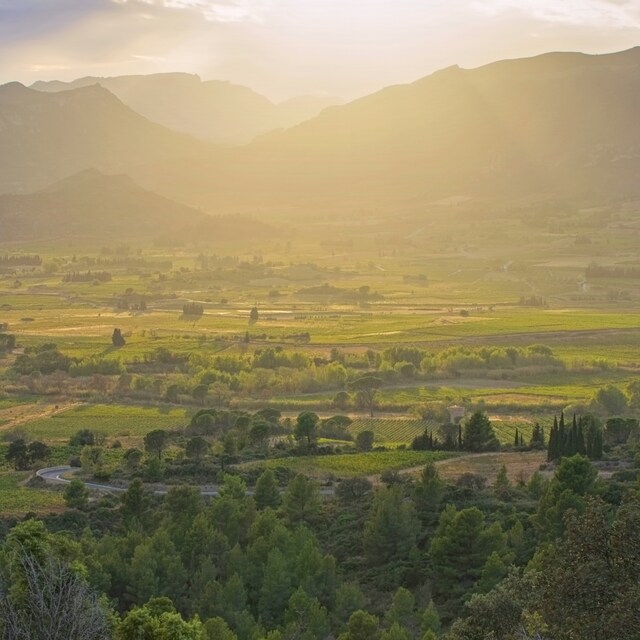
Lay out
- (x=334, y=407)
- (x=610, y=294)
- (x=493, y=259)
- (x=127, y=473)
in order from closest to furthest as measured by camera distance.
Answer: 1. (x=127, y=473)
2. (x=334, y=407)
3. (x=610, y=294)
4. (x=493, y=259)

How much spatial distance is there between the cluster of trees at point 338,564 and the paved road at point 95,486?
6.98ft

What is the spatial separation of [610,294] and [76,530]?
345ft

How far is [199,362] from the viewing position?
275 ft

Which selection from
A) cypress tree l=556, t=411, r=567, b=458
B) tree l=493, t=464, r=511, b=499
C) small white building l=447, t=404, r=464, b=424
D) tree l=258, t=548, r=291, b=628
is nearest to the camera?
tree l=258, t=548, r=291, b=628

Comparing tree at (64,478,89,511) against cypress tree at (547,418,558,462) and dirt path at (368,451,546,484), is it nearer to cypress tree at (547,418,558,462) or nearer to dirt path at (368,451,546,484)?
dirt path at (368,451,546,484)

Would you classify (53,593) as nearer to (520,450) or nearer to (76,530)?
(76,530)

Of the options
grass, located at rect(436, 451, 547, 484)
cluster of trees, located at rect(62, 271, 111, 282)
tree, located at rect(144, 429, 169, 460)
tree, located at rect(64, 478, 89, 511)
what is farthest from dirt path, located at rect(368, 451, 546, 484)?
cluster of trees, located at rect(62, 271, 111, 282)

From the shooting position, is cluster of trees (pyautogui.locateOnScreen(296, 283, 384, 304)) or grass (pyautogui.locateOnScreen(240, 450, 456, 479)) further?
cluster of trees (pyautogui.locateOnScreen(296, 283, 384, 304))

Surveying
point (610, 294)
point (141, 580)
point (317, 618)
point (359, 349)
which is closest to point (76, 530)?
point (141, 580)

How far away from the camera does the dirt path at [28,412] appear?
65125mm

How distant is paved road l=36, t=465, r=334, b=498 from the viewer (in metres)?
42.9

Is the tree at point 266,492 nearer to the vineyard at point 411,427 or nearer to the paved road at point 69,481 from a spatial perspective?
the paved road at point 69,481

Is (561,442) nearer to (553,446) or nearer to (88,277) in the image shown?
(553,446)

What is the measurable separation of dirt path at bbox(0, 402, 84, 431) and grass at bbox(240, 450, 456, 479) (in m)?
23.4
